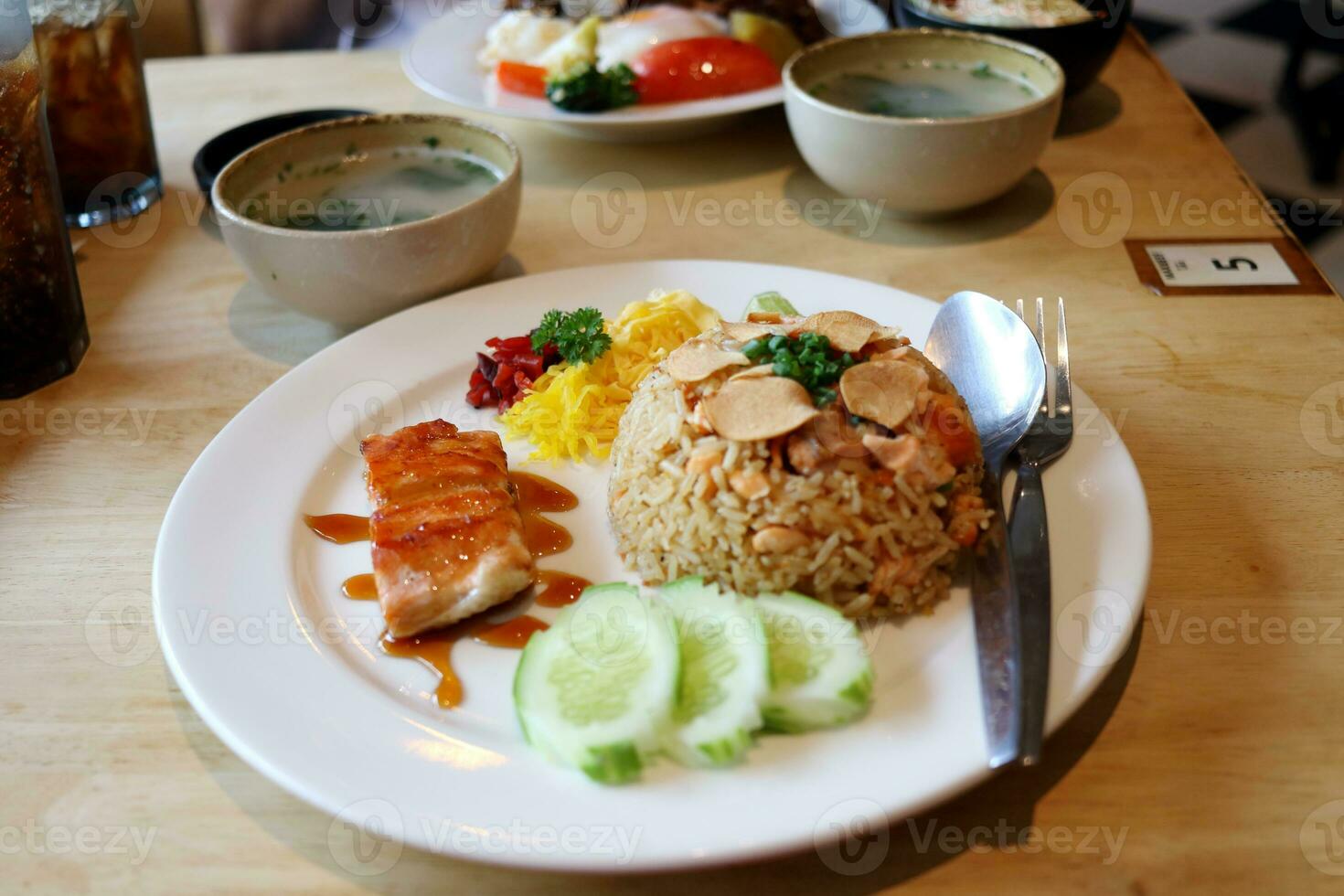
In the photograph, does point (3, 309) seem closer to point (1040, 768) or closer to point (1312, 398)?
point (1040, 768)

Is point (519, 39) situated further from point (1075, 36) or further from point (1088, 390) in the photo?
point (1088, 390)

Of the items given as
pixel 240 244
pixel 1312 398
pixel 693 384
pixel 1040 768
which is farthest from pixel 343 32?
pixel 1040 768

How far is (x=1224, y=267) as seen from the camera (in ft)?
9.11

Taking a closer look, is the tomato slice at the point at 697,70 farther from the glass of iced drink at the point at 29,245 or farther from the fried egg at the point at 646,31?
the glass of iced drink at the point at 29,245

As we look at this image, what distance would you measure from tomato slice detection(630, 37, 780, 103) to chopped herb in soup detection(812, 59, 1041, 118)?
323mm

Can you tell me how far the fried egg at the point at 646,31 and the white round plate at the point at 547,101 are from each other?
0.81ft

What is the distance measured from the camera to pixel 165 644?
5.17ft

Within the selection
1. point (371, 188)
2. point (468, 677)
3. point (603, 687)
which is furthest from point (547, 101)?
point (603, 687)

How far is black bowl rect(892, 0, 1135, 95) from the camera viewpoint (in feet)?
10.2

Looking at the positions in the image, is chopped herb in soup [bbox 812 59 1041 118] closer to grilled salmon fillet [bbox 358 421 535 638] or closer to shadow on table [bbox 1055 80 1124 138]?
shadow on table [bbox 1055 80 1124 138]

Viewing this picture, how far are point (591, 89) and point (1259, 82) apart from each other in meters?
5.75

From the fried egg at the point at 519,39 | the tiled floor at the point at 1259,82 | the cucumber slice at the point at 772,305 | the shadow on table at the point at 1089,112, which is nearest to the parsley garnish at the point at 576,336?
the cucumber slice at the point at 772,305
